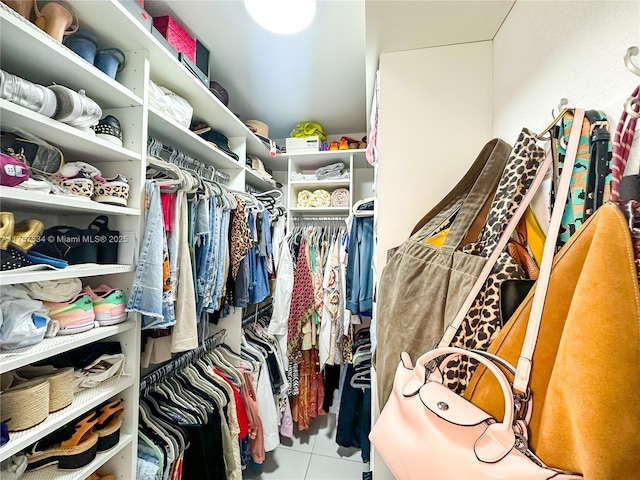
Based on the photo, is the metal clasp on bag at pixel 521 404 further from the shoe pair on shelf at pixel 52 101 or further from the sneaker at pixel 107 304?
the shoe pair on shelf at pixel 52 101

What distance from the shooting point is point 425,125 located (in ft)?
2.77

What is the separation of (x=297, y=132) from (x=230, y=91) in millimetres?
606

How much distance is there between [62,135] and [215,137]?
0.96 metres

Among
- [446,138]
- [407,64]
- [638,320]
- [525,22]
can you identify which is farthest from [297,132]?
[638,320]

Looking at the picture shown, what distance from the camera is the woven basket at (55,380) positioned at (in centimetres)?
73

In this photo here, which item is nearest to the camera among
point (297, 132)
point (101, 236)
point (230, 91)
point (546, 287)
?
point (546, 287)

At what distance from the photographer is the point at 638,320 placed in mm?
271

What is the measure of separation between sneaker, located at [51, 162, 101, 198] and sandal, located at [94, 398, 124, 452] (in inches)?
28.2

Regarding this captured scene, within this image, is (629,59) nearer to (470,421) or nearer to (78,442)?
(470,421)

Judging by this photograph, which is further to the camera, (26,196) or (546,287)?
(26,196)

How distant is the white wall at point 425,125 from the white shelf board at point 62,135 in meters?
0.89

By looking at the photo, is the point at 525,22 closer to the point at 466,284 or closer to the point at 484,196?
the point at 484,196

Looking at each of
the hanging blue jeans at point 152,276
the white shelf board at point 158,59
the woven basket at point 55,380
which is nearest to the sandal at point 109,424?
the woven basket at point 55,380

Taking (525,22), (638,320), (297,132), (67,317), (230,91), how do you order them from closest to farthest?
(638,320), (525,22), (67,317), (230,91), (297,132)
